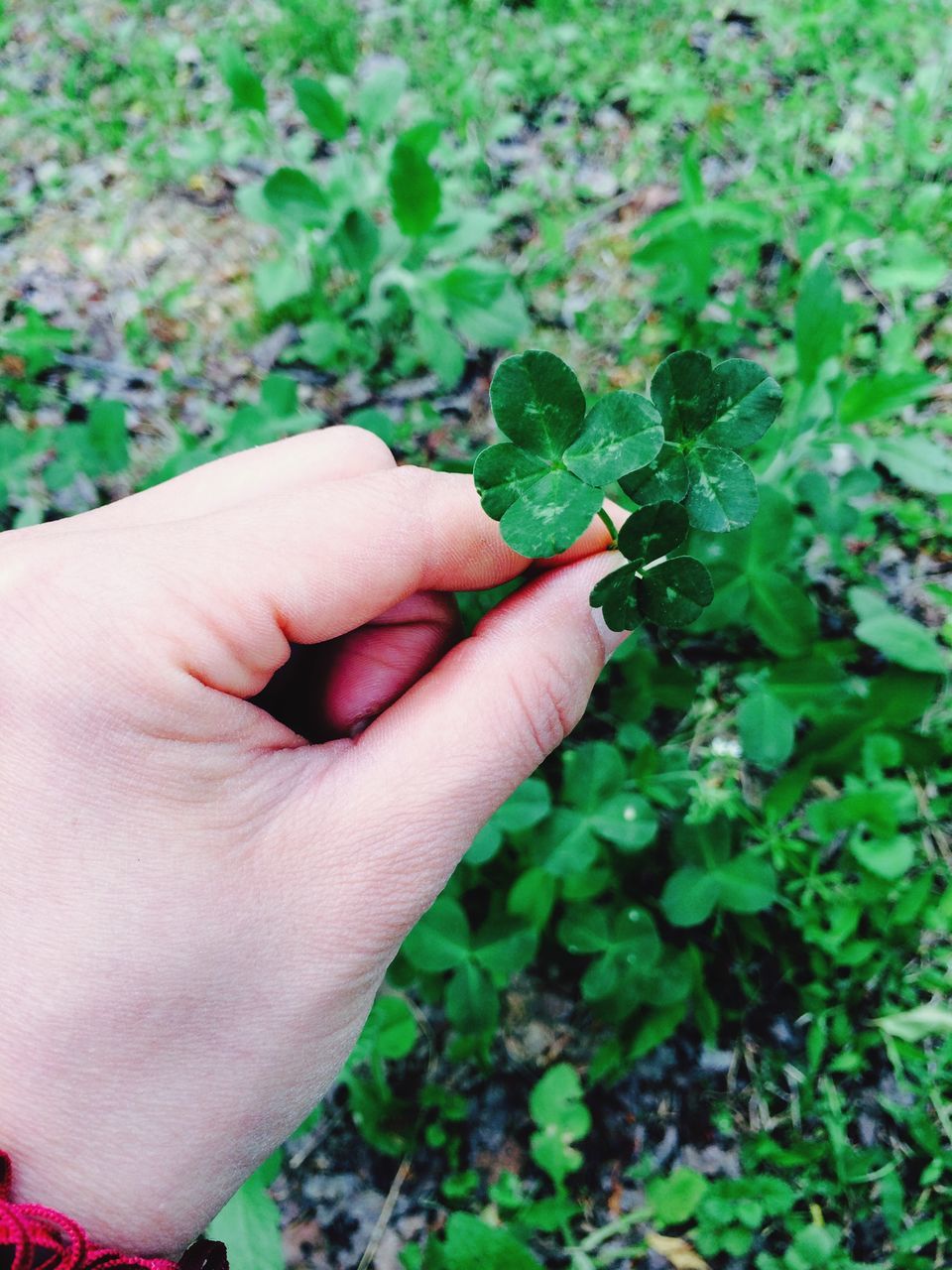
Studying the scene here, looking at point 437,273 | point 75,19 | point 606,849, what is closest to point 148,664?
point 606,849

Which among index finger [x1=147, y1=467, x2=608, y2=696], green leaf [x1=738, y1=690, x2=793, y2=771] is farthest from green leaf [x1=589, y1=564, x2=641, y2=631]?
green leaf [x1=738, y1=690, x2=793, y2=771]

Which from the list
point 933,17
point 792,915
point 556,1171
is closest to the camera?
point 556,1171

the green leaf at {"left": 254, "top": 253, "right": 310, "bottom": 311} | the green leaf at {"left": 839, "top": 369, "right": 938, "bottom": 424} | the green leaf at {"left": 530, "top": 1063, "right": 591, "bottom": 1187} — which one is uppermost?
the green leaf at {"left": 254, "top": 253, "right": 310, "bottom": 311}

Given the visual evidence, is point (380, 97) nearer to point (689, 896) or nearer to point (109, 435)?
point (109, 435)

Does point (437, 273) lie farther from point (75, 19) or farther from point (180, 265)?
point (75, 19)

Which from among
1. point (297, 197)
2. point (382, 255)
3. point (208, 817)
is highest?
point (297, 197)

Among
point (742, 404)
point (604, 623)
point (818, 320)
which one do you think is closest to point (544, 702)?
point (604, 623)

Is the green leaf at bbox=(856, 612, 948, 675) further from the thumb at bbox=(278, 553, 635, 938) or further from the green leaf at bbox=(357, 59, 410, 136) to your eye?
the green leaf at bbox=(357, 59, 410, 136)
